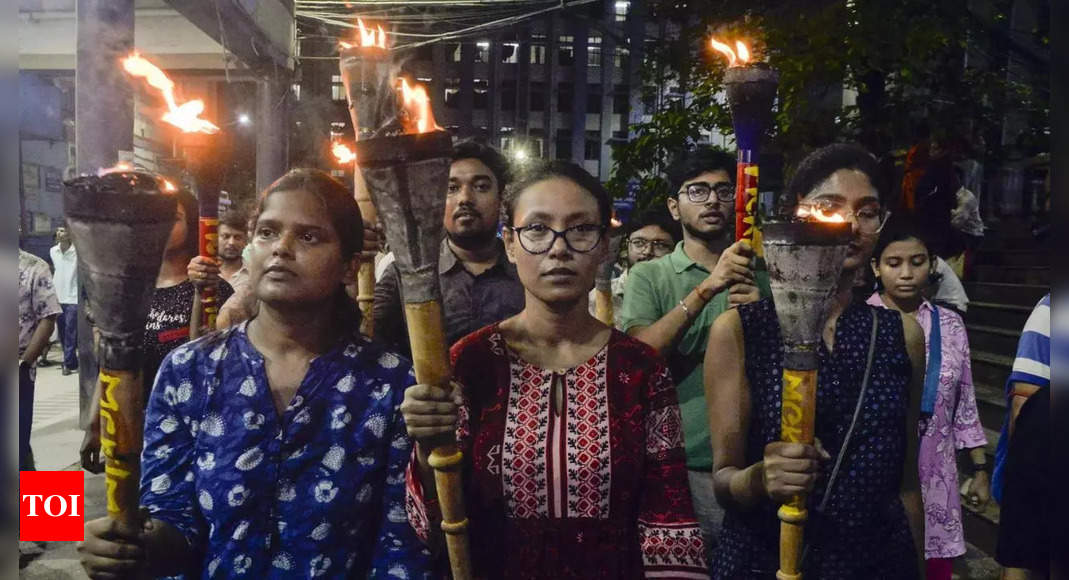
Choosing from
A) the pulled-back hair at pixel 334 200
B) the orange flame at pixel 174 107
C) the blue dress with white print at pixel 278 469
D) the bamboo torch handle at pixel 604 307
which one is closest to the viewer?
the blue dress with white print at pixel 278 469

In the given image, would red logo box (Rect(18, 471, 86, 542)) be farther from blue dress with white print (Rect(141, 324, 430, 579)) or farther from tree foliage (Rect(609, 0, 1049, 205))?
tree foliage (Rect(609, 0, 1049, 205))

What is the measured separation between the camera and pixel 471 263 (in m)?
3.37

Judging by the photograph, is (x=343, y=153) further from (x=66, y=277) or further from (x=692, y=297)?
(x=66, y=277)

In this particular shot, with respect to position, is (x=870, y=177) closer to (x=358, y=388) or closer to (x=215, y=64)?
(x=358, y=388)

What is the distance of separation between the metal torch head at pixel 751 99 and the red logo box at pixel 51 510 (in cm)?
431

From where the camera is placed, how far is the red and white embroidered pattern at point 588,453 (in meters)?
2.00

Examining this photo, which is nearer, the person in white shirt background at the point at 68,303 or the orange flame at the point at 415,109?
the orange flame at the point at 415,109

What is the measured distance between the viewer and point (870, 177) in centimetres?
233

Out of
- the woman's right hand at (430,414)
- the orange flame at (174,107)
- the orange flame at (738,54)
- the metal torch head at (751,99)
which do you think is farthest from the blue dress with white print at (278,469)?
the orange flame at (738,54)

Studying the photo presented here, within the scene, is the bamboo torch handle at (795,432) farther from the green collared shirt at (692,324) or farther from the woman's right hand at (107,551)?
the woman's right hand at (107,551)

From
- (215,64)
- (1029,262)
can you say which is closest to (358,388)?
(1029,262)

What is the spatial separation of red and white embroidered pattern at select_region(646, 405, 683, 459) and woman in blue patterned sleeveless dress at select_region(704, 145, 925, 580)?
7.1 inches

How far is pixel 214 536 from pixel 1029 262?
10953 mm

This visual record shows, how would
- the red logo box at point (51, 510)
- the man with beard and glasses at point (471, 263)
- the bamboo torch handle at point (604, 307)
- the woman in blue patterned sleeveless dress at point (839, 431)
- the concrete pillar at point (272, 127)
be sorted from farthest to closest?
the concrete pillar at point (272, 127) < the red logo box at point (51, 510) < the bamboo torch handle at point (604, 307) < the man with beard and glasses at point (471, 263) < the woman in blue patterned sleeveless dress at point (839, 431)
